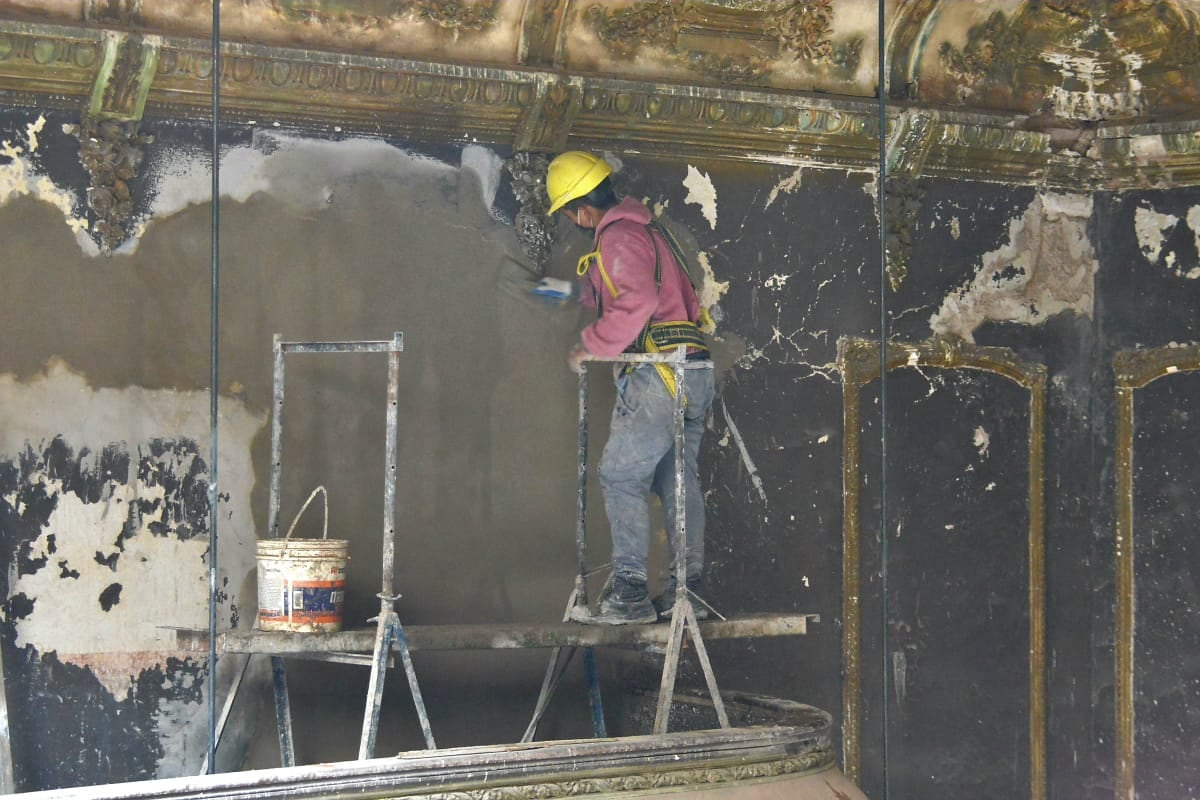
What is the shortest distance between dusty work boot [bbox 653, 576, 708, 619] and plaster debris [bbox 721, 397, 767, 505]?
0.73 metres

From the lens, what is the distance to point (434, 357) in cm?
558

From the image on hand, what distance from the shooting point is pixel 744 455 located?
5.98 metres

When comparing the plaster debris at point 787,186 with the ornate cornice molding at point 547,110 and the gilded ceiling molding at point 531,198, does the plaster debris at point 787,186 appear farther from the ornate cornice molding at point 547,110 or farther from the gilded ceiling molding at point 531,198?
the gilded ceiling molding at point 531,198

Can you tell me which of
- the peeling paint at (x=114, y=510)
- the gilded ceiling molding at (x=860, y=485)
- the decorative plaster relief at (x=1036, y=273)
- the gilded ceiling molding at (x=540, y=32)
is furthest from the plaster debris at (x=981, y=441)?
the peeling paint at (x=114, y=510)

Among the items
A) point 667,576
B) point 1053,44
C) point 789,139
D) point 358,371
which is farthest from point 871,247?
point 358,371

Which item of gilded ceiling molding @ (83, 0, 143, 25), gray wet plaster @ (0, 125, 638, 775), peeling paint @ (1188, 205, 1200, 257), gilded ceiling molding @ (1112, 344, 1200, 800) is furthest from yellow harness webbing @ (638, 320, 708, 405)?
peeling paint @ (1188, 205, 1200, 257)

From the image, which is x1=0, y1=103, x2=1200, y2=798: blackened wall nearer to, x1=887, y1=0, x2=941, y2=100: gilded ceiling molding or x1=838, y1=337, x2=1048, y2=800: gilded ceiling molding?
x1=838, y1=337, x2=1048, y2=800: gilded ceiling molding

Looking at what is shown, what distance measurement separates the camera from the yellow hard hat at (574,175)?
5184 millimetres

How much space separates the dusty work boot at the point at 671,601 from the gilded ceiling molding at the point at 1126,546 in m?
1.97

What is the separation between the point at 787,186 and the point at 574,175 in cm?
120

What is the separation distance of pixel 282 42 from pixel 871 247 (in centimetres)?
230

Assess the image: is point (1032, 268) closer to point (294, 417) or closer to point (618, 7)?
point (618, 7)

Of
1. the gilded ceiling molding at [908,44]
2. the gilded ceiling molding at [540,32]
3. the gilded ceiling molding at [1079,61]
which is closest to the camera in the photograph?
the gilded ceiling molding at [540,32]

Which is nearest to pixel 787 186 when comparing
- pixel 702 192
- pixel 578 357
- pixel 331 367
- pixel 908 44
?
pixel 702 192
